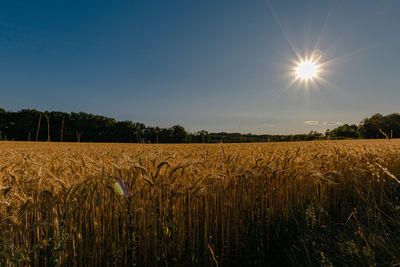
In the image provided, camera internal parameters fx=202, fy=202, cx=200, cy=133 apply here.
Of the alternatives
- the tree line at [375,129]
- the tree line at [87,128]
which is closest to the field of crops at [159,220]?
the tree line at [87,128]

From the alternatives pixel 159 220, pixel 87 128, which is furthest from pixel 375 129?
pixel 87 128

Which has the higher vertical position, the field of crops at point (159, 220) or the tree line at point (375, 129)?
the tree line at point (375, 129)

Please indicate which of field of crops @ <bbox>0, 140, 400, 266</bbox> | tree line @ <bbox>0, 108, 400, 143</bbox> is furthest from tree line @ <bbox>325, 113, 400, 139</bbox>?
field of crops @ <bbox>0, 140, 400, 266</bbox>

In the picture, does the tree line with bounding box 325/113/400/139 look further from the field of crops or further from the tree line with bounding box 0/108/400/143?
the field of crops

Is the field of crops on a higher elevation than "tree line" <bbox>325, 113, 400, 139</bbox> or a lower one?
lower

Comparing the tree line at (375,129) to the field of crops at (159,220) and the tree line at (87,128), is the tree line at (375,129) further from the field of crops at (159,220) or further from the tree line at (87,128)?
the field of crops at (159,220)

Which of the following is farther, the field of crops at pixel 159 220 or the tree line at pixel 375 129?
the tree line at pixel 375 129

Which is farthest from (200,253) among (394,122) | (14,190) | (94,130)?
(394,122)

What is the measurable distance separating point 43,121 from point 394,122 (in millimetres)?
100725

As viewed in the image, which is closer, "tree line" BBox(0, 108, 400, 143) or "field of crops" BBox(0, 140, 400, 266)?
"field of crops" BBox(0, 140, 400, 266)

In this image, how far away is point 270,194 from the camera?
Result: 2744 mm

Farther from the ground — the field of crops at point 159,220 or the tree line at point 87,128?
the tree line at point 87,128

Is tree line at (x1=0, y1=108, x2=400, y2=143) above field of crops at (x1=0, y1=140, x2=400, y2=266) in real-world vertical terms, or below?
above

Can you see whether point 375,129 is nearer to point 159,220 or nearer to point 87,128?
point 159,220
